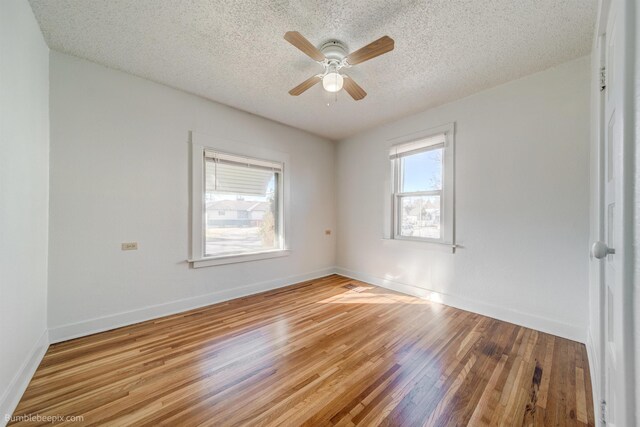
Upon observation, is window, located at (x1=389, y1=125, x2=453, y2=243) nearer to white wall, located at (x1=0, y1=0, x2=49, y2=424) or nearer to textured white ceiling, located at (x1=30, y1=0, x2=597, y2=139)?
textured white ceiling, located at (x1=30, y1=0, x2=597, y2=139)

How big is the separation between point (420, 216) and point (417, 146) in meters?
1.00

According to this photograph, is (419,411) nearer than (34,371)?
Yes

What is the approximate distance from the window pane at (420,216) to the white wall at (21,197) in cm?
385

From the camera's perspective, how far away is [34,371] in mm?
1765

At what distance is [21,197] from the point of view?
1.60 m

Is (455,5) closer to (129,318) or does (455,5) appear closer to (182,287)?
(182,287)

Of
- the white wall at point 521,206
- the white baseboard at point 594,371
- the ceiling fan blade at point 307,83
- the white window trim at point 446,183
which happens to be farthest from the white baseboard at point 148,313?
the white baseboard at point 594,371

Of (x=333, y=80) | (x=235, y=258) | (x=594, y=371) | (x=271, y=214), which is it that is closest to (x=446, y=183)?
(x=333, y=80)

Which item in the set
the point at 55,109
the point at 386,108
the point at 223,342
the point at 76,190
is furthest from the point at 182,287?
the point at 386,108

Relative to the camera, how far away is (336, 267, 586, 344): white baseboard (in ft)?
7.42

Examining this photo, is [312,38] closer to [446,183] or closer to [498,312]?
[446,183]

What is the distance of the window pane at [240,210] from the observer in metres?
3.15

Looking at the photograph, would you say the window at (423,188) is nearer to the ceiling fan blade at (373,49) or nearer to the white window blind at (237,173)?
the ceiling fan blade at (373,49)

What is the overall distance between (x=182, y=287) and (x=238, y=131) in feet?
6.98
